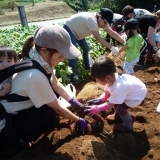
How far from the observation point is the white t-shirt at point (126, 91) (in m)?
2.46

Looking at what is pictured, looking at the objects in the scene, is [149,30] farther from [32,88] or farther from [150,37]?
[32,88]

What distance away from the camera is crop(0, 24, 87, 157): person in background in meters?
2.04

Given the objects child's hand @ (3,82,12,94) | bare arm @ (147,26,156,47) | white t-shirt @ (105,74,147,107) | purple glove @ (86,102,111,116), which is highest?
child's hand @ (3,82,12,94)

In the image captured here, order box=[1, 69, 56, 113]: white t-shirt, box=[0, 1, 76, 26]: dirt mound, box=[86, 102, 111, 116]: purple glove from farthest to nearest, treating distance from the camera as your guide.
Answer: box=[0, 1, 76, 26]: dirt mound → box=[86, 102, 111, 116]: purple glove → box=[1, 69, 56, 113]: white t-shirt

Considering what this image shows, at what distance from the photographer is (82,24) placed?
13.3ft

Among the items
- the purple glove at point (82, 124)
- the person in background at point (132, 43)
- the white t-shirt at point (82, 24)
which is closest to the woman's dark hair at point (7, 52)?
the purple glove at point (82, 124)

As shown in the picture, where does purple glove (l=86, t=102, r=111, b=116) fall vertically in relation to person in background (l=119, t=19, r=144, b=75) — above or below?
above

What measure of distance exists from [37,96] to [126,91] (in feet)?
2.88

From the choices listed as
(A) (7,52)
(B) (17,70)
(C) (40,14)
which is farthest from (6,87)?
(C) (40,14)

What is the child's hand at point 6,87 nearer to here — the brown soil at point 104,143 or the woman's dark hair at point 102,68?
A: the brown soil at point 104,143

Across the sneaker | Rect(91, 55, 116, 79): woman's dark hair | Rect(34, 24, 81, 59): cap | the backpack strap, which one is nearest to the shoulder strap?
the backpack strap

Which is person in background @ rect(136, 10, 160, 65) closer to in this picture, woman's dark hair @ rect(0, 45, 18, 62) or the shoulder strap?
woman's dark hair @ rect(0, 45, 18, 62)

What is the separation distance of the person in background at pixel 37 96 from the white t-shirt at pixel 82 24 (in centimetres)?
176

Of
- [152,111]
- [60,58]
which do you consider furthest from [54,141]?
[152,111]
